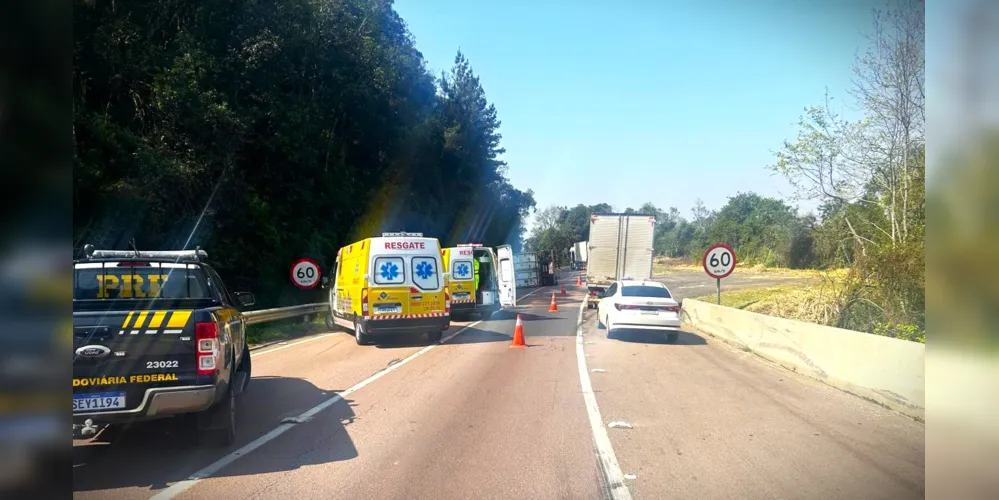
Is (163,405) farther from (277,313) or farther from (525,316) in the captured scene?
(525,316)

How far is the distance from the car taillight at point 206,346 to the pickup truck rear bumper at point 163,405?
160 mm

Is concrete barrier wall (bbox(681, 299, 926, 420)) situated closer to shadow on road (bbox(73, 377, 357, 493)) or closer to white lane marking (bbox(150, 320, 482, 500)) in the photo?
shadow on road (bbox(73, 377, 357, 493))

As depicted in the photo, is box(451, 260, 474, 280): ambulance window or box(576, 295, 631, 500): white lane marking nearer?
box(576, 295, 631, 500): white lane marking

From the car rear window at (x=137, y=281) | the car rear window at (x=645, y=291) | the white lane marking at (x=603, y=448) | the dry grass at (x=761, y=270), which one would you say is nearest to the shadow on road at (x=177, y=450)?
the car rear window at (x=137, y=281)

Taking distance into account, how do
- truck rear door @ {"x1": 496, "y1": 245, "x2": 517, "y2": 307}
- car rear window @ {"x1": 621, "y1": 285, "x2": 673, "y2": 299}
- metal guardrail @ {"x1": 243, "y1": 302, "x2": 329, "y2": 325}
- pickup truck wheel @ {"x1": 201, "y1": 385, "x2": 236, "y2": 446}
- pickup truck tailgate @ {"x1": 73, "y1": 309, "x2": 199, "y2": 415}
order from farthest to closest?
1. truck rear door @ {"x1": 496, "y1": 245, "x2": 517, "y2": 307}
2. metal guardrail @ {"x1": 243, "y1": 302, "x2": 329, "y2": 325}
3. car rear window @ {"x1": 621, "y1": 285, "x2": 673, "y2": 299}
4. pickup truck wheel @ {"x1": 201, "y1": 385, "x2": 236, "y2": 446}
5. pickup truck tailgate @ {"x1": 73, "y1": 309, "x2": 199, "y2": 415}

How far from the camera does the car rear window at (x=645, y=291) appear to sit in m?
16.5

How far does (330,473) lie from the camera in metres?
5.83

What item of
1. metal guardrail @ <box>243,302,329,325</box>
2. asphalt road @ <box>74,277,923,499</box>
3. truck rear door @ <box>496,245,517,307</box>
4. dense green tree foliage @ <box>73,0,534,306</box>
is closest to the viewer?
asphalt road @ <box>74,277,923,499</box>

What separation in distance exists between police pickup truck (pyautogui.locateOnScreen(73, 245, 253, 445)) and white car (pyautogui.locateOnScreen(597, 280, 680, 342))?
10.8m

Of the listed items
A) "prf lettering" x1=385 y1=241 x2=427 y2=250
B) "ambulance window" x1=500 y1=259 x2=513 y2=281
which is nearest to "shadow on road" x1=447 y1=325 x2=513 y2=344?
"prf lettering" x1=385 y1=241 x2=427 y2=250

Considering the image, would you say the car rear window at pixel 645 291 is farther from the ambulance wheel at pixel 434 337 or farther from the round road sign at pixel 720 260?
the ambulance wheel at pixel 434 337

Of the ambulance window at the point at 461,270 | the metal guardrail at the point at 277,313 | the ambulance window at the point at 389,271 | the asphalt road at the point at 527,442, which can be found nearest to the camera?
the asphalt road at the point at 527,442

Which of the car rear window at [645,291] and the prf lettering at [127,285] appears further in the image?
the car rear window at [645,291]

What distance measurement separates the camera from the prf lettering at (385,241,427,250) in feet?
53.0
